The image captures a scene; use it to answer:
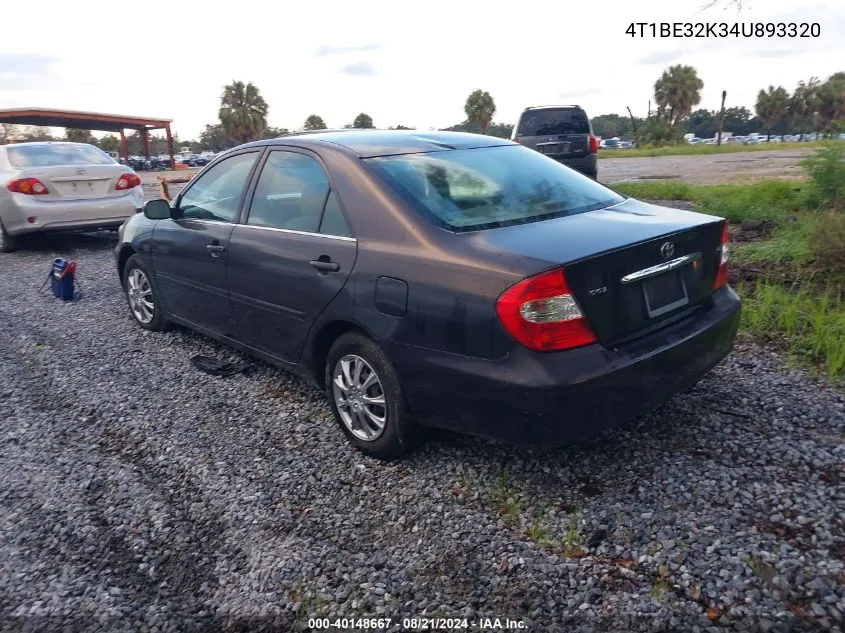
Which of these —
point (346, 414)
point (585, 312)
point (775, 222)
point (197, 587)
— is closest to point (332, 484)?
point (346, 414)

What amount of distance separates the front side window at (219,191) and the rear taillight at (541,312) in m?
2.34

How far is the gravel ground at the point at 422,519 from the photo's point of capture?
2.47 meters

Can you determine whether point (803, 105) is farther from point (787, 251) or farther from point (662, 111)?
point (787, 251)

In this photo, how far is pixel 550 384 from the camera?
2.71 metres

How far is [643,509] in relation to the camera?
2906 millimetres

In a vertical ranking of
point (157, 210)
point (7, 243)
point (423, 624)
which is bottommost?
point (423, 624)

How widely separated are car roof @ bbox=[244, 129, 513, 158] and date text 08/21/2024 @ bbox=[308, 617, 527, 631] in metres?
2.30

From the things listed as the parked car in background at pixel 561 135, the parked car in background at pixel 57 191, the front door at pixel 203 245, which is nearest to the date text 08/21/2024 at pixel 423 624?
the front door at pixel 203 245

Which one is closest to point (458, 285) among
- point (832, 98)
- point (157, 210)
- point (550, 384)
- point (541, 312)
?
point (541, 312)

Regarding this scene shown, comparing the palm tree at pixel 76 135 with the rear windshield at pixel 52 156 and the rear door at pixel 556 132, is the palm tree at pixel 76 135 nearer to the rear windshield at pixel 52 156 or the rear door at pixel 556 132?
the rear windshield at pixel 52 156

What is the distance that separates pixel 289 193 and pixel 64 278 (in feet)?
14.0

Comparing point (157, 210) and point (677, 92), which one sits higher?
point (677, 92)

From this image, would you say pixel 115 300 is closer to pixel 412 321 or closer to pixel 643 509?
pixel 412 321

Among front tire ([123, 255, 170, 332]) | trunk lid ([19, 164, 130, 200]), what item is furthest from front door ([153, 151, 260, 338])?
trunk lid ([19, 164, 130, 200])
